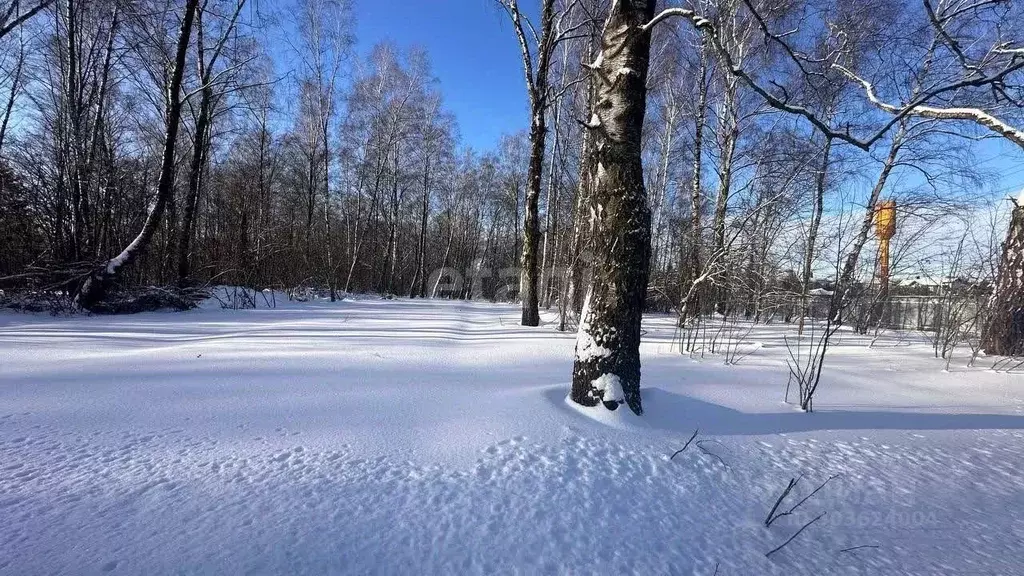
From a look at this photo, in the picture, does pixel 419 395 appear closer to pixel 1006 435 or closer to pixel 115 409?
pixel 115 409

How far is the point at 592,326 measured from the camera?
2453mm

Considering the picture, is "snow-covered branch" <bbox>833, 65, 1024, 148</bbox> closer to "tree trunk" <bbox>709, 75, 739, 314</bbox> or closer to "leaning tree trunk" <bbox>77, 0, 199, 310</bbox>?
"tree trunk" <bbox>709, 75, 739, 314</bbox>

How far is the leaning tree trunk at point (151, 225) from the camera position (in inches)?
236

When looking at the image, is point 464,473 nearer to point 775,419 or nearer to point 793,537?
point 793,537

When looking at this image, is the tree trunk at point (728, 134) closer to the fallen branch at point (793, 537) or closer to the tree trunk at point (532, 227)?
the tree trunk at point (532, 227)

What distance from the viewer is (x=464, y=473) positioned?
162 centimetres

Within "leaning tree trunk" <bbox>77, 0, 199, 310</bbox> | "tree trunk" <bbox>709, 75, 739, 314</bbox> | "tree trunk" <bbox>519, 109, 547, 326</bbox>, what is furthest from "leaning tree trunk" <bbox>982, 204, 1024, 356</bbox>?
"leaning tree trunk" <bbox>77, 0, 199, 310</bbox>

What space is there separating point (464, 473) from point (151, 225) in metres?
8.03

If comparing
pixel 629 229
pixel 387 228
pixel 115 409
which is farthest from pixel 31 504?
pixel 387 228

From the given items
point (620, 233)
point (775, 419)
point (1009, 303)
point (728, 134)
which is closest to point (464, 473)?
point (620, 233)

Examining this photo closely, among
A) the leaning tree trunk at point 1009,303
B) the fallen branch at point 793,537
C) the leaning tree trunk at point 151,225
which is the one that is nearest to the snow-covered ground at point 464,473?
the fallen branch at point 793,537

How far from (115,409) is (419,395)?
1504 mm

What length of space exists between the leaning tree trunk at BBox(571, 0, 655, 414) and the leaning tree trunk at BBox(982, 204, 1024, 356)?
5943 mm

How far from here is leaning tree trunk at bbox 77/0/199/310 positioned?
600cm
